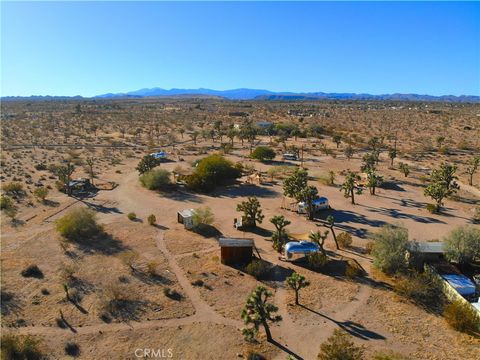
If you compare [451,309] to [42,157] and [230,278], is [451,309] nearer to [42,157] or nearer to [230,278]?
[230,278]

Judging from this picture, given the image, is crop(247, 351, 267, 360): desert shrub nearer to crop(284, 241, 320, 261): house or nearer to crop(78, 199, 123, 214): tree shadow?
crop(284, 241, 320, 261): house

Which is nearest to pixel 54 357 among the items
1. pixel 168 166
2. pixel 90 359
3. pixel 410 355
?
pixel 90 359

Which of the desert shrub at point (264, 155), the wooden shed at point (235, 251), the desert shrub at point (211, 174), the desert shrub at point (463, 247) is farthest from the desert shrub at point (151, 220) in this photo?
the desert shrub at point (264, 155)

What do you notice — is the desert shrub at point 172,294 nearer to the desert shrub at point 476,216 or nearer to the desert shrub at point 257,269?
the desert shrub at point 257,269

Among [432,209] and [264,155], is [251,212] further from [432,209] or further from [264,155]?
[264,155]

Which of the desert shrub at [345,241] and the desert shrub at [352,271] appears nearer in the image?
the desert shrub at [352,271]
